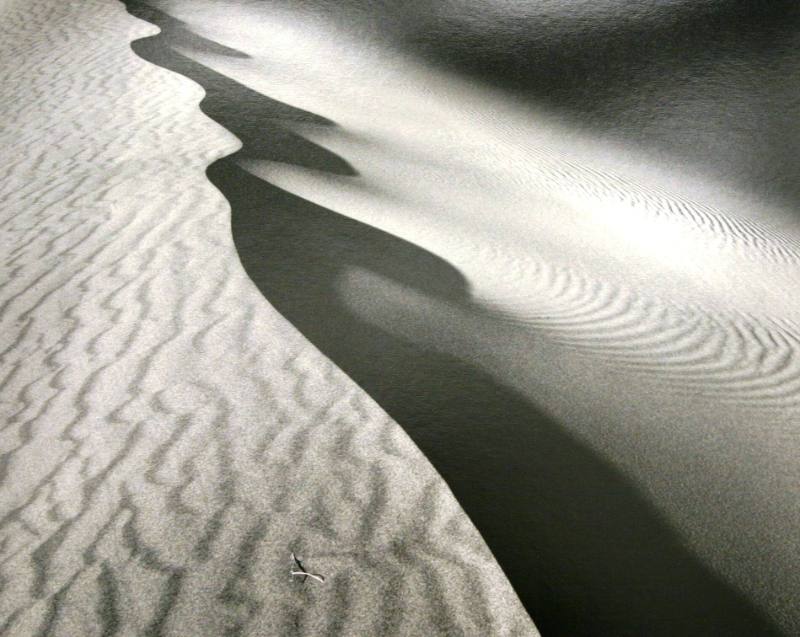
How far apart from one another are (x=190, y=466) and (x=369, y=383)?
3.14 ft

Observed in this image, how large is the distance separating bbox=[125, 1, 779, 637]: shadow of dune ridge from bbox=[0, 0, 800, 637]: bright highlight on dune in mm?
14

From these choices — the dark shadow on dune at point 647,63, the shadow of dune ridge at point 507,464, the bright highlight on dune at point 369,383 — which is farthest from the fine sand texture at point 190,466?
the dark shadow on dune at point 647,63

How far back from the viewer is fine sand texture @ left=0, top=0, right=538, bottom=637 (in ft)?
7.46

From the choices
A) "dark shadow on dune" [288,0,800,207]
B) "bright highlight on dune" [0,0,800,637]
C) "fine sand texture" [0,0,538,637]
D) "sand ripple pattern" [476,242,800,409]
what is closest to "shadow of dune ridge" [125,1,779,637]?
"bright highlight on dune" [0,0,800,637]

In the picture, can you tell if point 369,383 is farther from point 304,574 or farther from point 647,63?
point 647,63

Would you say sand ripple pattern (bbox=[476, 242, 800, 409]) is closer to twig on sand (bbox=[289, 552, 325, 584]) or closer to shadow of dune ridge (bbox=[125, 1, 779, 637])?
shadow of dune ridge (bbox=[125, 1, 779, 637])

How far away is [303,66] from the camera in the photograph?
1191 cm

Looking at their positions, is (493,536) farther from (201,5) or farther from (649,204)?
(201,5)

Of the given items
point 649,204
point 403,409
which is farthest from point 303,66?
point 403,409

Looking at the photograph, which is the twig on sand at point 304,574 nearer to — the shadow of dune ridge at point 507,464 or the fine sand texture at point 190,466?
the fine sand texture at point 190,466

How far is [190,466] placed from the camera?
288 centimetres

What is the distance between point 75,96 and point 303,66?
13.9 feet

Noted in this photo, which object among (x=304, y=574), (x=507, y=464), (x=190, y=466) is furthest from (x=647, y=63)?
(x=304, y=574)

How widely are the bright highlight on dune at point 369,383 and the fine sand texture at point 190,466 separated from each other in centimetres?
1
